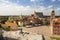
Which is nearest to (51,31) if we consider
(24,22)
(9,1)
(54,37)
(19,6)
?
(54,37)

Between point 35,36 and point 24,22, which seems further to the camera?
point 24,22

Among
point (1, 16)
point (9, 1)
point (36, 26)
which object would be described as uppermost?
point (9, 1)

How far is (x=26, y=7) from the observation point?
3994 mm

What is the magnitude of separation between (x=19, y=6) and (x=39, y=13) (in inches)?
20.7

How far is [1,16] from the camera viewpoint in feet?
13.4

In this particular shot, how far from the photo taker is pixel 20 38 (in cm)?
387

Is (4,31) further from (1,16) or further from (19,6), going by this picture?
(19,6)

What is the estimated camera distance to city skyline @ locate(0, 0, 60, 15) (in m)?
3.90

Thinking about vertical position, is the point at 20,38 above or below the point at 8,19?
below

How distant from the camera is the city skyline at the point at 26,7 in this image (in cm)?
390

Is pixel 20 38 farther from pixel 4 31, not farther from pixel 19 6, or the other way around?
pixel 19 6

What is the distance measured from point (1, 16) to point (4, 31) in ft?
1.26

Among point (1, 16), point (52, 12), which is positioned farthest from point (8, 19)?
point (52, 12)

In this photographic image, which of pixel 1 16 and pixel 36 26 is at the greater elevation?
pixel 1 16
